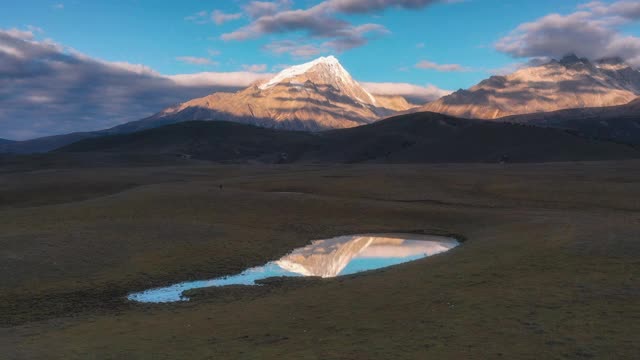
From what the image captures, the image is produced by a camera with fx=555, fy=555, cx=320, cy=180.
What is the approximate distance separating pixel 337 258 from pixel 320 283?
39.1ft

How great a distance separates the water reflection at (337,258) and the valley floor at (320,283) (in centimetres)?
167

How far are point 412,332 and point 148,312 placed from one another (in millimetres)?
14840

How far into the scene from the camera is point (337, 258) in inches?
1877

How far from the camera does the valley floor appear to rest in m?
22.4

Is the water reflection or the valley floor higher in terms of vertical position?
the valley floor

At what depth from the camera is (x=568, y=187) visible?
7788cm

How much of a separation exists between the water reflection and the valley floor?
167 cm

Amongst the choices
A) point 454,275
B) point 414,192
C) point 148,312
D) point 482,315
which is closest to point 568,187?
point 414,192

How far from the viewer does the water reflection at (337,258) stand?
1462 inches

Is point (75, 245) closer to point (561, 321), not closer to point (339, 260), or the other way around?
point (339, 260)

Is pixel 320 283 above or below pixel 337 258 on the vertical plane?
above

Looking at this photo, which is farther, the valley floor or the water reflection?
the water reflection

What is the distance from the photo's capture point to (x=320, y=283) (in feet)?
118

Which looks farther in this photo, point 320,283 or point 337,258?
point 337,258
